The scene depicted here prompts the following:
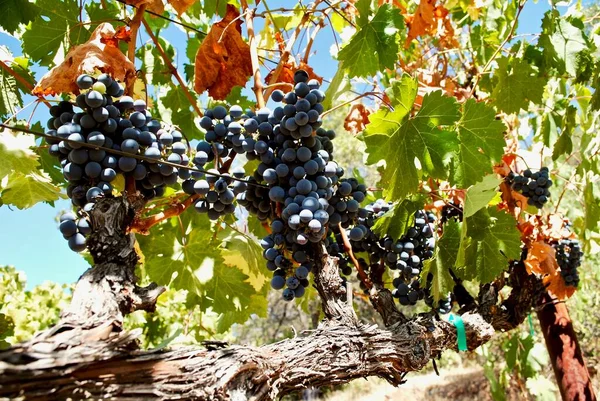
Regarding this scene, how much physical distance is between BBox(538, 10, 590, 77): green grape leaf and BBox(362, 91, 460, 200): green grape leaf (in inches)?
45.5

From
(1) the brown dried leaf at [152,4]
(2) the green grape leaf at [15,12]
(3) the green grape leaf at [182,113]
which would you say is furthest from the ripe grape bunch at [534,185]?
(2) the green grape leaf at [15,12]

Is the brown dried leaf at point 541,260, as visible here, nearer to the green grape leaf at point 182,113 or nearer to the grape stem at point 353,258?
the grape stem at point 353,258

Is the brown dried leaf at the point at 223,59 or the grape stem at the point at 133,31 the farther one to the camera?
the brown dried leaf at the point at 223,59

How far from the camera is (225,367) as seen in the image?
109 cm

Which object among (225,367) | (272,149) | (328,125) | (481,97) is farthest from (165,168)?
(328,125)

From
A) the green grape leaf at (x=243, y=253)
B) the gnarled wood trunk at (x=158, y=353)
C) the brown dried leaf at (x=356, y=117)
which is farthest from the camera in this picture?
the brown dried leaf at (x=356, y=117)

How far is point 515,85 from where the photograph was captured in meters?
2.68

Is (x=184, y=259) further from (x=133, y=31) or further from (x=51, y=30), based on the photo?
(x=51, y=30)

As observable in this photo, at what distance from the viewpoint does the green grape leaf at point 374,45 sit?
2.02 meters

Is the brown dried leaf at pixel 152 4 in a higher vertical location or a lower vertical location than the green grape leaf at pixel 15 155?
higher

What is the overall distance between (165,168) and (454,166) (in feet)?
3.54

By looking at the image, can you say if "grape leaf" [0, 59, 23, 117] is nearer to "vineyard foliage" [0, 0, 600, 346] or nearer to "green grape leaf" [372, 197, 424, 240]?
"vineyard foliage" [0, 0, 600, 346]

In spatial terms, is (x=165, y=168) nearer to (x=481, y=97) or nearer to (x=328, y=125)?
(x=481, y=97)

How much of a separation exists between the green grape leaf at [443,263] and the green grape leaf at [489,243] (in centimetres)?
5
